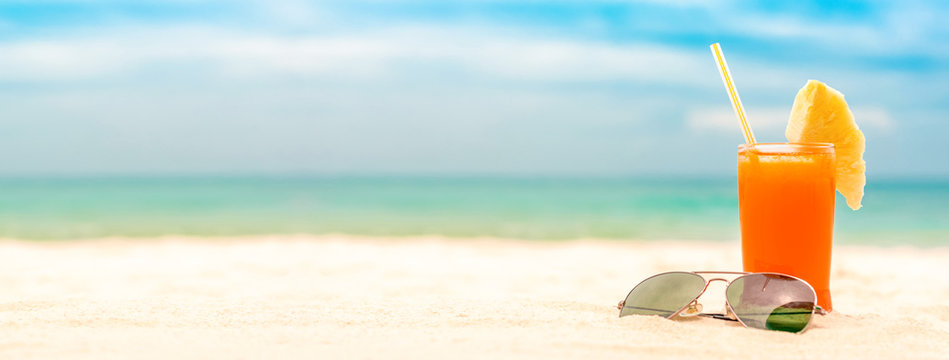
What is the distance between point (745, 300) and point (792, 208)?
1.18 feet

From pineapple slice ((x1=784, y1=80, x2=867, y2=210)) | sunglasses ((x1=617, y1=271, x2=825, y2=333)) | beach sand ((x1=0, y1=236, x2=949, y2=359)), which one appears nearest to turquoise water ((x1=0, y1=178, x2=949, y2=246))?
beach sand ((x1=0, y1=236, x2=949, y2=359))

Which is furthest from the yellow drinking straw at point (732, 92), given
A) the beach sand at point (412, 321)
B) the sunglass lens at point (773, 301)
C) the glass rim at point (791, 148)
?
the beach sand at point (412, 321)

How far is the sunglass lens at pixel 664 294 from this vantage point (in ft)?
7.45

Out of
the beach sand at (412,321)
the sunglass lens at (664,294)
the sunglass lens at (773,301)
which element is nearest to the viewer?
the beach sand at (412,321)

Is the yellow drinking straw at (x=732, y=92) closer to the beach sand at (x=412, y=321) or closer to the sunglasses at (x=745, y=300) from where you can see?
the sunglasses at (x=745, y=300)

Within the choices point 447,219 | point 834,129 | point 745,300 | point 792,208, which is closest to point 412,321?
point 745,300

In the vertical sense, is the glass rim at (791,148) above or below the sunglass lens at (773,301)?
above

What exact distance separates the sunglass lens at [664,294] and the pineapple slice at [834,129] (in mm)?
630

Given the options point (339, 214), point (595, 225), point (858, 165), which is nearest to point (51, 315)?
point (858, 165)

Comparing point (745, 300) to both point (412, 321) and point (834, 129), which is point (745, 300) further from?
point (412, 321)

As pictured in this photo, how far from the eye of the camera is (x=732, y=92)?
239 centimetres

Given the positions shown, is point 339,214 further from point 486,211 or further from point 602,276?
point 602,276

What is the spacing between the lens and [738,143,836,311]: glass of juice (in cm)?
230

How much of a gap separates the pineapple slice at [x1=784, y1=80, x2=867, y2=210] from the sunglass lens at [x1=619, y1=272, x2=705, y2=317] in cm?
63
